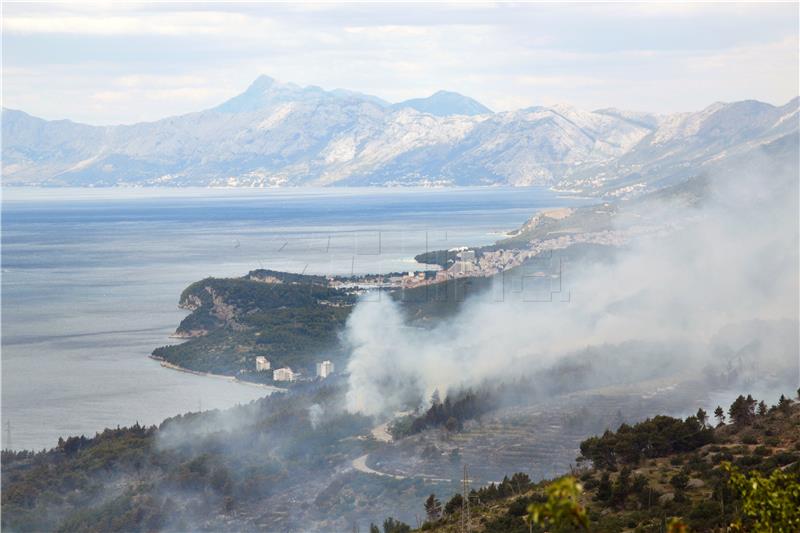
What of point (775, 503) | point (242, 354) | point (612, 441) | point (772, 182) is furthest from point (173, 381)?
point (772, 182)

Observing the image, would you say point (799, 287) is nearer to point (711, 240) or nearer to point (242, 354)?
point (711, 240)

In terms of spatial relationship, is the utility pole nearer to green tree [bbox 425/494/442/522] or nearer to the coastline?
green tree [bbox 425/494/442/522]

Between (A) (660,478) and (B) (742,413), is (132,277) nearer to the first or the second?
(B) (742,413)

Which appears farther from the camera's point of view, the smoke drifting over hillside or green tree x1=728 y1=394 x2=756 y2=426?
the smoke drifting over hillside

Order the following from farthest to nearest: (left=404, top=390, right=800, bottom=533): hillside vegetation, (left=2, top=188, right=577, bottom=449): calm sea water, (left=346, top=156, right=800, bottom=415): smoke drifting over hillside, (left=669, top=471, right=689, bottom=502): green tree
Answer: (left=2, top=188, right=577, bottom=449): calm sea water
(left=346, top=156, right=800, bottom=415): smoke drifting over hillside
(left=669, top=471, right=689, bottom=502): green tree
(left=404, top=390, right=800, bottom=533): hillside vegetation

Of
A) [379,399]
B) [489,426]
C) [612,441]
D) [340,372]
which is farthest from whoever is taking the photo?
[340,372]

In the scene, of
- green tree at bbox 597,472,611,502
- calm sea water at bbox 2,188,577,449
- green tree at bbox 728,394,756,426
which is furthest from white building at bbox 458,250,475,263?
green tree at bbox 597,472,611,502

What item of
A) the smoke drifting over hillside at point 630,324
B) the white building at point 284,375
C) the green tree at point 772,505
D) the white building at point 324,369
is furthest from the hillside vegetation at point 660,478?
the white building at point 284,375

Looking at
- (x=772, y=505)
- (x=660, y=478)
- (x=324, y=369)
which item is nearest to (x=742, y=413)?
(x=660, y=478)
